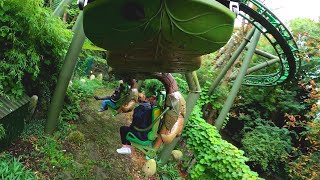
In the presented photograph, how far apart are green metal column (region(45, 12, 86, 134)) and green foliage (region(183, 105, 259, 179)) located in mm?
3013

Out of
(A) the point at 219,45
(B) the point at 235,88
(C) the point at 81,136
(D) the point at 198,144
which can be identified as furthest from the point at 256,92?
(A) the point at 219,45

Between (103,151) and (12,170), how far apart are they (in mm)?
2350

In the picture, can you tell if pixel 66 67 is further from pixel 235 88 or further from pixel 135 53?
pixel 235 88

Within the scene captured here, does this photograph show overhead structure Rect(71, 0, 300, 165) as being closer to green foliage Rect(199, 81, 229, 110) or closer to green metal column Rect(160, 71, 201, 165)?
green metal column Rect(160, 71, 201, 165)

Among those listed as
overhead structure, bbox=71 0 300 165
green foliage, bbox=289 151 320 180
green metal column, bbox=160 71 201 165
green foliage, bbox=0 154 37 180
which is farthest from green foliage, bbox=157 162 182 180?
overhead structure, bbox=71 0 300 165

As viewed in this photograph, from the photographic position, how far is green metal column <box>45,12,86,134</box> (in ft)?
15.0

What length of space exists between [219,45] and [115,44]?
612 millimetres

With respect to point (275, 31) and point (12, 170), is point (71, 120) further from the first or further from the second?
point (275, 31)

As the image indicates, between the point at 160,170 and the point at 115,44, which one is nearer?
the point at 115,44

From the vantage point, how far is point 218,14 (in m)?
1.48

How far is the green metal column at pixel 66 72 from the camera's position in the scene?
15.0ft

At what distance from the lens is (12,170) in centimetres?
355

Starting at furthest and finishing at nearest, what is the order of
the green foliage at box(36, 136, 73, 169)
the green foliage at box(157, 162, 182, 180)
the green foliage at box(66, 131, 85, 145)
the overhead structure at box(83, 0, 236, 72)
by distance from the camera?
the green foliage at box(157, 162, 182, 180) → the green foliage at box(66, 131, 85, 145) → the green foliage at box(36, 136, 73, 169) → the overhead structure at box(83, 0, 236, 72)

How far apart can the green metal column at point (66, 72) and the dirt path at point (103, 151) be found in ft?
2.44
